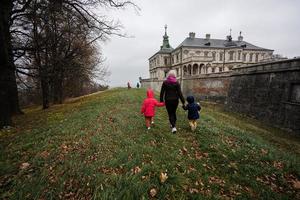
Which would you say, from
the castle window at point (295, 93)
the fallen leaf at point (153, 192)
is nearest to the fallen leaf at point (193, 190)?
the fallen leaf at point (153, 192)

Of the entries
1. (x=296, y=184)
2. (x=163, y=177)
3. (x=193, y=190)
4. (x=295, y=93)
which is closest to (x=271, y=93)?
(x=295, y=93)

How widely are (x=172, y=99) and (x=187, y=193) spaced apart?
3.09m

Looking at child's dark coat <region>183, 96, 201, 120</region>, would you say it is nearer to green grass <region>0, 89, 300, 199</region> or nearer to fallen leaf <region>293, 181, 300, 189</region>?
green grass <region>0, 89, 300, 199</region>

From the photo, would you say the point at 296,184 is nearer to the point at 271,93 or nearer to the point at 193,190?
the point at 193,190

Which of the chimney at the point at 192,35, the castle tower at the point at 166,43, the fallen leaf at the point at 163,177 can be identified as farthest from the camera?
the castle tower at the point at 166,43

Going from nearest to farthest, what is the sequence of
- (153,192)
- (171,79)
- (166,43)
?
(153,192)
(171,79)
(166,43)

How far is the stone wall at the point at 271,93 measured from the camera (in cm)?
1052

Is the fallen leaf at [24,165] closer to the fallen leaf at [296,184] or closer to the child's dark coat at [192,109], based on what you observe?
the child's dark coat at [192,109]

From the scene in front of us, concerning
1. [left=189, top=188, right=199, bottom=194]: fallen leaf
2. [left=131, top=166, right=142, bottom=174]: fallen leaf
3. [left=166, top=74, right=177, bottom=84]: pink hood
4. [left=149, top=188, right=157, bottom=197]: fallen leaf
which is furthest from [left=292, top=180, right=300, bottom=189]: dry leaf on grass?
[left=166, top=74, right=177, bottom=84]: pink hood

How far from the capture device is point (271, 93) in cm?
1241

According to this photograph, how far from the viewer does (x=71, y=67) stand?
31.4ft

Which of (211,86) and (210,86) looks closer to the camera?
(211,86)

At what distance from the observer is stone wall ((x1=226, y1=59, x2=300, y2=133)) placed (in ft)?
34.5

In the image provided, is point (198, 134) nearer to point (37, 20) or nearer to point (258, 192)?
point (258, 192)
